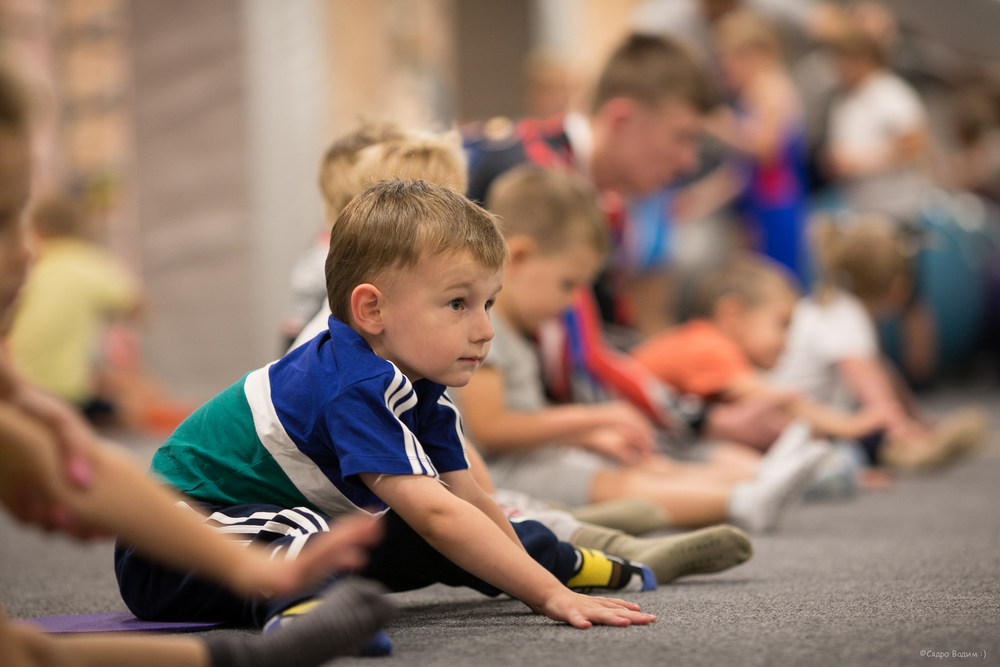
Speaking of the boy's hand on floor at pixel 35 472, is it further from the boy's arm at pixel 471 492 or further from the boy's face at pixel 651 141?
the boy's face at pixel 651 141

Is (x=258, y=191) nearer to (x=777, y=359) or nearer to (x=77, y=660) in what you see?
(x=777, y=359)

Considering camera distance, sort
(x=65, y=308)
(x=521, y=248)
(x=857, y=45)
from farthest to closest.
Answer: (x=857, y=45), (x=65, y=308), (x=521, y=248)

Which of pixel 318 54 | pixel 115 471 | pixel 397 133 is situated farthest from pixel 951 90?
pixel 115 471

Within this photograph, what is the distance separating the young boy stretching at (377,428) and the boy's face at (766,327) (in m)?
1.70

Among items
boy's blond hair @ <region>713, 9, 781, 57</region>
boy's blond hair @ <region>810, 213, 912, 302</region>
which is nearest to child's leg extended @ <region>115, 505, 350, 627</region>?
boy's blond hair @ <region>810, 213, 912, 302</region>

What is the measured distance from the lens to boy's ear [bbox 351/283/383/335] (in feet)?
3.37

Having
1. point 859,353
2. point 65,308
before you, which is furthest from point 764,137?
point 65,308

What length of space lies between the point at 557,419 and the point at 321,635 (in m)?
1.02

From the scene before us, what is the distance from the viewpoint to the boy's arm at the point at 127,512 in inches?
27.2

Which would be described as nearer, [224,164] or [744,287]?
[744,287]

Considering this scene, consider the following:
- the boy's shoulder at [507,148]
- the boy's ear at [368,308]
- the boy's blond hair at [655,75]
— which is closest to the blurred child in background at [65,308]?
the boy's shoulder at [507,148]

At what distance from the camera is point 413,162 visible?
4.47 feet

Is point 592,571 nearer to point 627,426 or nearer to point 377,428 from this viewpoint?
point 377,428

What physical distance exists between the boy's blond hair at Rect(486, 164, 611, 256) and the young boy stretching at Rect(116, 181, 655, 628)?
2.02 ft
